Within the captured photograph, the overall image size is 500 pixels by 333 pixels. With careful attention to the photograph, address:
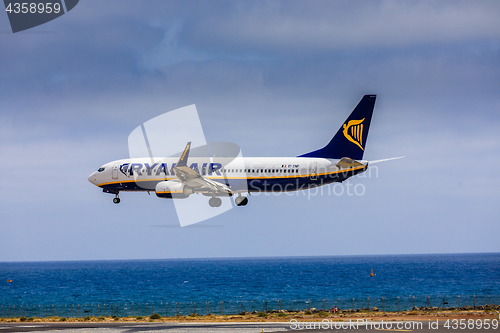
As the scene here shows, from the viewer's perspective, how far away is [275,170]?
175ft

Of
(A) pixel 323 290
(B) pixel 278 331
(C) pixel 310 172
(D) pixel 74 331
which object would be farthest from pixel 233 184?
(A) pixel 323 290

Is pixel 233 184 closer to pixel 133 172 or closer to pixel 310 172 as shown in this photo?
pixel 310 172

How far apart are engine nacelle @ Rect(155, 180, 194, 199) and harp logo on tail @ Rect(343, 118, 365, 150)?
1800 centimetres

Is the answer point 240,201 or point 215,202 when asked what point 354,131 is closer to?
point 240,201

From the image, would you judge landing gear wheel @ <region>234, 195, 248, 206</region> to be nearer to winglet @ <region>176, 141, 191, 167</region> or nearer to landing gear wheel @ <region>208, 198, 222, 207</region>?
landing gear wheel @ <region>208, 198, 222, 207</region>

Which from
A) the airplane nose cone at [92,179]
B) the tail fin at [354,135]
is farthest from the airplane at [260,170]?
the airplane nose cone at [92,179]

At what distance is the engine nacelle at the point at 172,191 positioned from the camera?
51.3m

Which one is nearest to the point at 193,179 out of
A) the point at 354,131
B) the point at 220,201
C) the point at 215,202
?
the point at 215,202

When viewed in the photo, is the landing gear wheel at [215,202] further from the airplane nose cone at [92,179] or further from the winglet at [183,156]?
the airplane nose cone at [92,179]

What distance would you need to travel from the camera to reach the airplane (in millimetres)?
51906

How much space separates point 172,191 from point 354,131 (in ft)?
67.1

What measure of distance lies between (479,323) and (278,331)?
76.3ft

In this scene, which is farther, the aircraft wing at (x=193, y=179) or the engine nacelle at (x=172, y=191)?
the engine nacelle at (x=172, y=191)

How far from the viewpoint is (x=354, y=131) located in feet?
183
